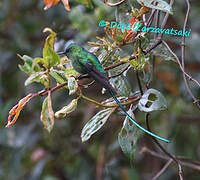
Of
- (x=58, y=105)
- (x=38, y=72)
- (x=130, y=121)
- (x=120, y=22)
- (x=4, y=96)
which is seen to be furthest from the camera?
(x=4, y=96)

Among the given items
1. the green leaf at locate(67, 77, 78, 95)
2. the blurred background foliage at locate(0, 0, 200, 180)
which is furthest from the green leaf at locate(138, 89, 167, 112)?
the blurred background foliage at locate(0, 0, 200, 180)

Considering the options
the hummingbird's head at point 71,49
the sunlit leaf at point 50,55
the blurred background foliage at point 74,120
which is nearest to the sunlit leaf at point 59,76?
the sunlit leaf at point 50,55

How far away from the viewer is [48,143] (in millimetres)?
2676

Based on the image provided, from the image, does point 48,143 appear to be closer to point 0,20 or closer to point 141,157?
point 141,157

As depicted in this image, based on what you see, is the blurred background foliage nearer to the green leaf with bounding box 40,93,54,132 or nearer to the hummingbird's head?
the hummingbird's head

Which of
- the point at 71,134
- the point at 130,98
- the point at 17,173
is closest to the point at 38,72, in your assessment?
the point at 130,98

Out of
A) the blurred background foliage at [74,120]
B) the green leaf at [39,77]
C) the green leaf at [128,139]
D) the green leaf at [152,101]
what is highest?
the green leaf at [39,77]

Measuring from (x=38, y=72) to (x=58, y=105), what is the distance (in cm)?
158

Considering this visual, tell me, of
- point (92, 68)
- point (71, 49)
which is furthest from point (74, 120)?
point (92, 68)

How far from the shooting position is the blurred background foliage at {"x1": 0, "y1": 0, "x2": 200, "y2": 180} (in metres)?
2.35

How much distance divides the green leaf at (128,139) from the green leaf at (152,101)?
2.3 inches

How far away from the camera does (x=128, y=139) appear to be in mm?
1077

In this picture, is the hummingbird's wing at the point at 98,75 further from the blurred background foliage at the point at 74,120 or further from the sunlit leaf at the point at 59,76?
the blurred background foliage at the point at 74,120

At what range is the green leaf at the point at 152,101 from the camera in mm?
1043
